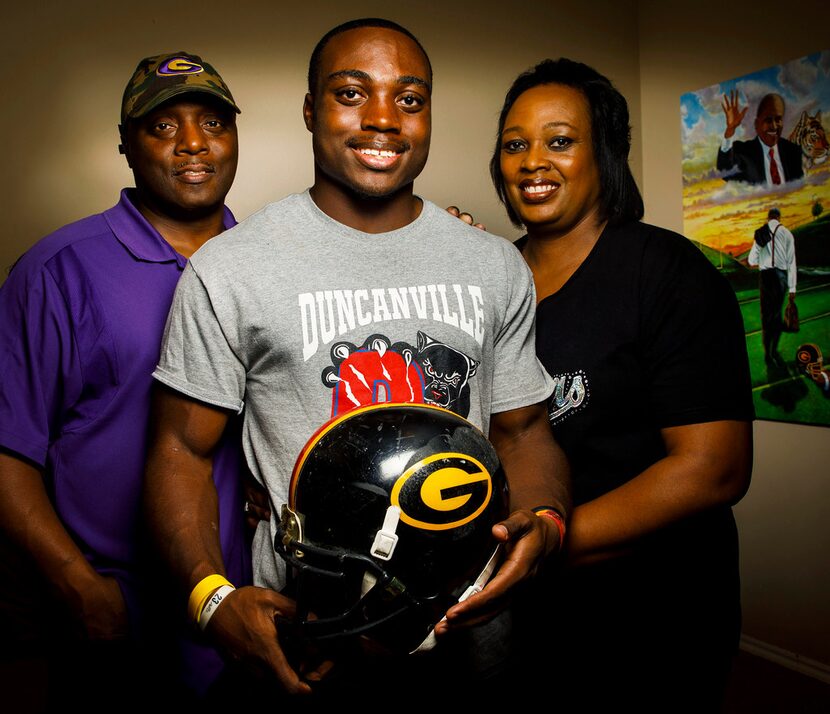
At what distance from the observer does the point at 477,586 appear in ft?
3.86

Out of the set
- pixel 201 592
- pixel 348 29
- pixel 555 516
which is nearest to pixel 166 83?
pixel 348 29

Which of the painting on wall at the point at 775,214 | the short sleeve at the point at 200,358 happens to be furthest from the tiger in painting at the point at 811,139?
the short sleeve at the point at 200,358

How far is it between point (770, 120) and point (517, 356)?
2.14 m

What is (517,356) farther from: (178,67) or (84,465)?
(178,67)

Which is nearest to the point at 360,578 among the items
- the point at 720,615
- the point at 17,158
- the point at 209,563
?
the point at 209,563

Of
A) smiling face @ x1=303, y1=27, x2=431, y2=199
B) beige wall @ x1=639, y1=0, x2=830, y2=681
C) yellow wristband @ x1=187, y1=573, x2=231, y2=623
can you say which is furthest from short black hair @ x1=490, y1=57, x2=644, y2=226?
beige wall @ x1=639, y1=0, x2=830, y2=681

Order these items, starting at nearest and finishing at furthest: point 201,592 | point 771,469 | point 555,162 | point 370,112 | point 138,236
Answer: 1. point 201,592
2. point 370,112
3. point 138,236
4. point 555,162
5. point 771,469

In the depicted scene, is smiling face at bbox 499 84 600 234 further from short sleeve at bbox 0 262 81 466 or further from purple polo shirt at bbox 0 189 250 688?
short sleeve at bbox 0 262 81 466

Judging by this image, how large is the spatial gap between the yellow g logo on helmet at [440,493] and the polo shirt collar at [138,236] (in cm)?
89

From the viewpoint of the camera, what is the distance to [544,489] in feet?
4.66

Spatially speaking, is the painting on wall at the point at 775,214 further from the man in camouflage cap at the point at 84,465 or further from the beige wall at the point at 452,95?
the man in camouflage cap at the point at 84,465

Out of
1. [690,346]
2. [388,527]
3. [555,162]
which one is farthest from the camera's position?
[555,162]

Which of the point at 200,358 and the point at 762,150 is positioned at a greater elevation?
the point at 762,150

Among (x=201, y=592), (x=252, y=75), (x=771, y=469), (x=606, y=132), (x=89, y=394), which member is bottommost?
(x=771, y=469)
